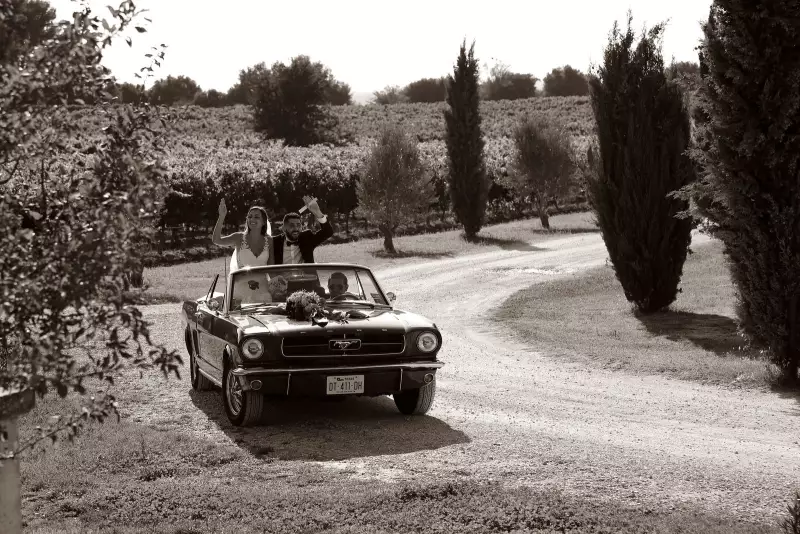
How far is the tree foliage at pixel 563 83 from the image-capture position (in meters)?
129

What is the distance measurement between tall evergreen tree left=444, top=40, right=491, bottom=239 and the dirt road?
21327 millimetres

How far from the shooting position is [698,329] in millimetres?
17047

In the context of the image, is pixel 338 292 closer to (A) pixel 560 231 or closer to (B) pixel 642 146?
(B) pixel 642 146

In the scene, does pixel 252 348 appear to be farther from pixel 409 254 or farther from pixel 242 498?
pixel 409 254

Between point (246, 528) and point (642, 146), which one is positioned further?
point (642, 146)

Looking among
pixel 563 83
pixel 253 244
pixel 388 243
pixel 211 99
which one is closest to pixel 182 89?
pixel 211 99

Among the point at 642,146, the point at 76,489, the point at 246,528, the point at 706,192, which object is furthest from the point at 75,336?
the point at 642,146

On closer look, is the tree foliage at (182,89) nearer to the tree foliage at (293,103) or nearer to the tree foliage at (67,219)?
the tree foliage at (293,103)

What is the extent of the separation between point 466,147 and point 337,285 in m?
26.1

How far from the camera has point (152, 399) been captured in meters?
11.3

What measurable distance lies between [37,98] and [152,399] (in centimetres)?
786

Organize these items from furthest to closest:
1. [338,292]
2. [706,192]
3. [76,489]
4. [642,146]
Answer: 1. [642,146]
2. [706,192]
3. [338,292]
4. [76,489]

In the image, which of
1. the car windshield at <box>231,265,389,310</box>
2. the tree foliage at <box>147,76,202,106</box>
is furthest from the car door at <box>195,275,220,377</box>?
the tree foliage at <box>147,76,202,106</box>

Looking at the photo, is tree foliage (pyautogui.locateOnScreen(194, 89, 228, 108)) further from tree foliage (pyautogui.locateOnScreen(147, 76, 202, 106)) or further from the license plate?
the license plate
